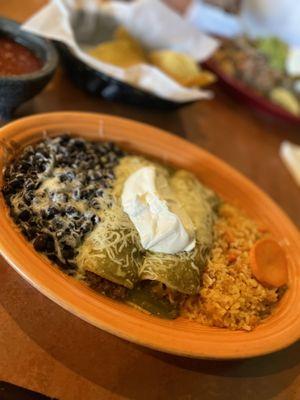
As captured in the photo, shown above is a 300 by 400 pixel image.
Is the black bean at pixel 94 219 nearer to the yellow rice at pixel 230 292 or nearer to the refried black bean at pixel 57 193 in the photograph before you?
the refried black bean at pixel 57 193

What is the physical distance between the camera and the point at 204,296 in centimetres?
114

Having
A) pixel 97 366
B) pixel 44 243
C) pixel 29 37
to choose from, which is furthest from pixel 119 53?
pixel 97 366

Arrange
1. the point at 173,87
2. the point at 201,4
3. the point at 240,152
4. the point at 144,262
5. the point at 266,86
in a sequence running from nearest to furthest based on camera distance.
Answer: the point at 144,262, the point at 173,87, the point at 240,152, the point at 266,86, the point at 201,4

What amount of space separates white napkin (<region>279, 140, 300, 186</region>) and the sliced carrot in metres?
0.73

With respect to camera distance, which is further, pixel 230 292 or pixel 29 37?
pixel 29 37

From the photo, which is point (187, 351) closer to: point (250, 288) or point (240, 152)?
point (250, 288)

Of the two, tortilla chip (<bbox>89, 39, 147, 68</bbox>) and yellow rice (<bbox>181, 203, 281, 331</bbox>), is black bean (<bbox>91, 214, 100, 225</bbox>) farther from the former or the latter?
tortilla chip (<bbox>89, 39, 147, 68</bbox>)

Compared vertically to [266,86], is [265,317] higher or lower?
higher

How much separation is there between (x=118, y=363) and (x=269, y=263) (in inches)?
19.2

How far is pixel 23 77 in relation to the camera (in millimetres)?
1353

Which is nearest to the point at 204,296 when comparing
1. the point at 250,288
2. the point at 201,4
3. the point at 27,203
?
the point at 250,288

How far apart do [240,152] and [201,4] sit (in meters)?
1.02

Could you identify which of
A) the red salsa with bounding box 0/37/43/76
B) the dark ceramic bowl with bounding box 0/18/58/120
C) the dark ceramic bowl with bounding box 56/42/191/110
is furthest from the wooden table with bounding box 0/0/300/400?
the dark ceramic bowl with bounding box 56/42/191/110

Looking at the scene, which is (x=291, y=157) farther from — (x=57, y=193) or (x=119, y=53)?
(x=57, y=193)
